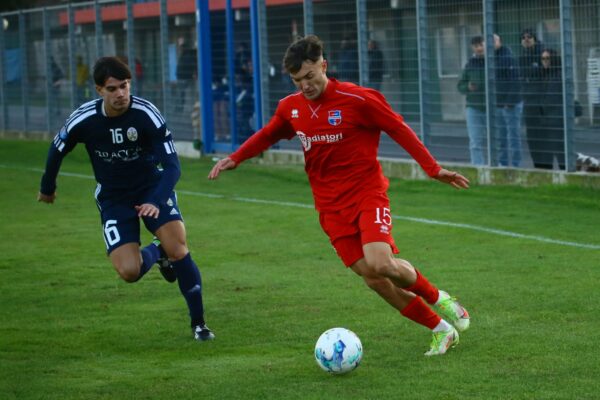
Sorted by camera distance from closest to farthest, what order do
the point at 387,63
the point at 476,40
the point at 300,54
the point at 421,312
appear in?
the point at 300,54 → the point at 421,312 → the point at 476,40 → the point at 387,63

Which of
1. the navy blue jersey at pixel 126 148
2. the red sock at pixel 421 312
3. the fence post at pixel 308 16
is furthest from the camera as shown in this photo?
the fence post at pixel 308 16

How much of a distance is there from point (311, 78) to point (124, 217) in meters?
1.84

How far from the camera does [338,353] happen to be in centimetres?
667

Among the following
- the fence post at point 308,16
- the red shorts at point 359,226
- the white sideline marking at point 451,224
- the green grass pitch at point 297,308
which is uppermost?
the fence post at point 308,16

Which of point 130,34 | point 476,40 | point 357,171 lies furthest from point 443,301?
point 130,34

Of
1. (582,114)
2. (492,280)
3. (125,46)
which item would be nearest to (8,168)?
(125,46)

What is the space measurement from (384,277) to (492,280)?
2.66 metres

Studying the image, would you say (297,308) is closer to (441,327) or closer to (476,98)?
(441,327)

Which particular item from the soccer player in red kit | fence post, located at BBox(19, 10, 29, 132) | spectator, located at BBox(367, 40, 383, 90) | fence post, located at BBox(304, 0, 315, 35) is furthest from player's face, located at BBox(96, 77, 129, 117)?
fence post, located at BBox(19, 10, 29, 132)

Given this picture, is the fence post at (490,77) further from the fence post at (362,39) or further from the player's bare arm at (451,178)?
the player's bare arm at (451,178)

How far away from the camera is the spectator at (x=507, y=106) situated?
15078 mm

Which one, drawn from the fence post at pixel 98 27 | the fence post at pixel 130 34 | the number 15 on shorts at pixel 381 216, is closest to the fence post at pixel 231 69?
the fence post at pixel 130 34

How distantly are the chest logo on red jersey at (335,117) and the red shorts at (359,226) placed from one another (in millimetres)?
492

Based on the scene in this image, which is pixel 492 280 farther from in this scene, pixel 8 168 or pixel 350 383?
pixel 8 168
